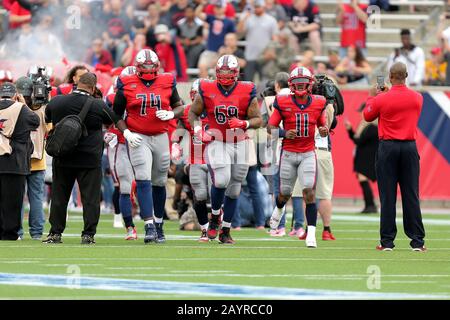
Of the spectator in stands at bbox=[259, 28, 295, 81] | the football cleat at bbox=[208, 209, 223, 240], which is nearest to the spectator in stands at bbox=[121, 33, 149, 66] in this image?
the spectator in stands at bbox=[259, 28, 295, 81]

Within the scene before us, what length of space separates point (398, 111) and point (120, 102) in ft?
10.4

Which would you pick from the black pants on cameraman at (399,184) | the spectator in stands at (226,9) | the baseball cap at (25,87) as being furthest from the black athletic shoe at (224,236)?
the spectator in stands at (226,9)

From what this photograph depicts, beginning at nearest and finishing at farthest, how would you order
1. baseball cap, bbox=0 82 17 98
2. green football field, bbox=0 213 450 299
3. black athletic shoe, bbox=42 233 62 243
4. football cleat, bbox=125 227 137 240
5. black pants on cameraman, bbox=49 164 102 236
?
green football field, bbox=0 213 450 299, black pants on cameraman, bbox=49 164 102 236, black athletic shoe, bbox=42 233 62 243, baseball cap, bbox=0 82 17 98, football cleat, bbox=125 227 137 240

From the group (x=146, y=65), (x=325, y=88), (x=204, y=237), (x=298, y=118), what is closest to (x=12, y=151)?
(x=146, y=65)

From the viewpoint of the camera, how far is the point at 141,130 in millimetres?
16500

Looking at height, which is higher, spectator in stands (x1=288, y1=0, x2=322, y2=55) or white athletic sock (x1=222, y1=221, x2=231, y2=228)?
spectator in stands (x1=288, y1=0, x2=322, y2=55)

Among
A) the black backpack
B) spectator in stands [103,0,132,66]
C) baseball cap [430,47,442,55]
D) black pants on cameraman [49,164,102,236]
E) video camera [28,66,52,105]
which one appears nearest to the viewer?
the black backpack

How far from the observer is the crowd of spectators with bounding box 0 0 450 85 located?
2688cm

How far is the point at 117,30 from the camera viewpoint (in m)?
28.8

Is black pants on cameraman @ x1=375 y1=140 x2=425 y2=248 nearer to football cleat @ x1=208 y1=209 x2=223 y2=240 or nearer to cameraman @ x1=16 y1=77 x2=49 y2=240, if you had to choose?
football cleat @ x1=208 y1=209 x2=223 y2=240

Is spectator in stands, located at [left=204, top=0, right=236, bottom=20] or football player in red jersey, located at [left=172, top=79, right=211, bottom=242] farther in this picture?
spectator in stands, located at [left=204, top=0, right=236, bottom=20]

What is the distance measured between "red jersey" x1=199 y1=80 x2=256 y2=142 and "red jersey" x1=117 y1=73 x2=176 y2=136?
1.63ft

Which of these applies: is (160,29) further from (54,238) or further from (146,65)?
(54,238)

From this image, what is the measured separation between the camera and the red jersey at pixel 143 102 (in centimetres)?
1645
